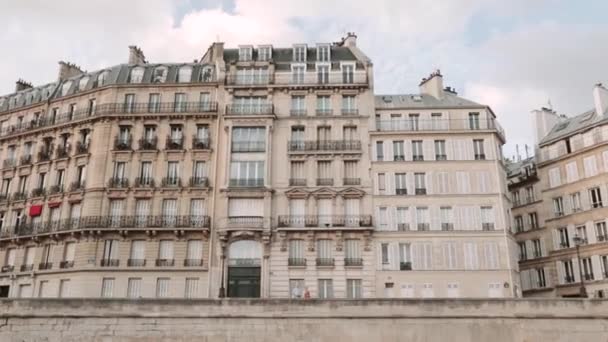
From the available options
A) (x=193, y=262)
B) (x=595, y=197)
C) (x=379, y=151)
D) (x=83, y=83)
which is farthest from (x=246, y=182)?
(x=595, y=197)

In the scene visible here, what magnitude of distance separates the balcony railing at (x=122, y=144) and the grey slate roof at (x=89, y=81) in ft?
14.5

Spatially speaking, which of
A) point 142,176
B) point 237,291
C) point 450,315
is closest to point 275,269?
point 237,291

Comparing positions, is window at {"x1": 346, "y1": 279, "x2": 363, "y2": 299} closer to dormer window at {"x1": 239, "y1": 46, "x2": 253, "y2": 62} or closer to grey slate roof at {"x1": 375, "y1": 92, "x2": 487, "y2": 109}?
grey slate roof at {"x1": 375, "y1": 92, "x2": 487, "y2": 109}

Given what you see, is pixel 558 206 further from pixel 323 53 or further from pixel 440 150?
pixel 323 53

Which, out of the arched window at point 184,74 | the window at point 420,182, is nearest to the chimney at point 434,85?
the window at point 420,182

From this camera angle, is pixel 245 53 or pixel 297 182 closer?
pixel 297 182

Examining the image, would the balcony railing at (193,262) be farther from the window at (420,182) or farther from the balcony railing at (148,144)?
the window at (420,182)

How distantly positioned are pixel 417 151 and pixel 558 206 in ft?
38.0

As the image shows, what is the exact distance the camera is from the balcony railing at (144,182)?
3575 centimetres

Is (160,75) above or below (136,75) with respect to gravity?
below

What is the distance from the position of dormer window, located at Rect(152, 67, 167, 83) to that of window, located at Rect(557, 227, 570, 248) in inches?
1134

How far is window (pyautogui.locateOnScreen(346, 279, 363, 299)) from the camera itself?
3300 cm

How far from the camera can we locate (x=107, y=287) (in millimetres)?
33719

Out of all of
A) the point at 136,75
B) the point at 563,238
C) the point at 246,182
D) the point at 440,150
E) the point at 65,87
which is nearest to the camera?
the point at 246,182
